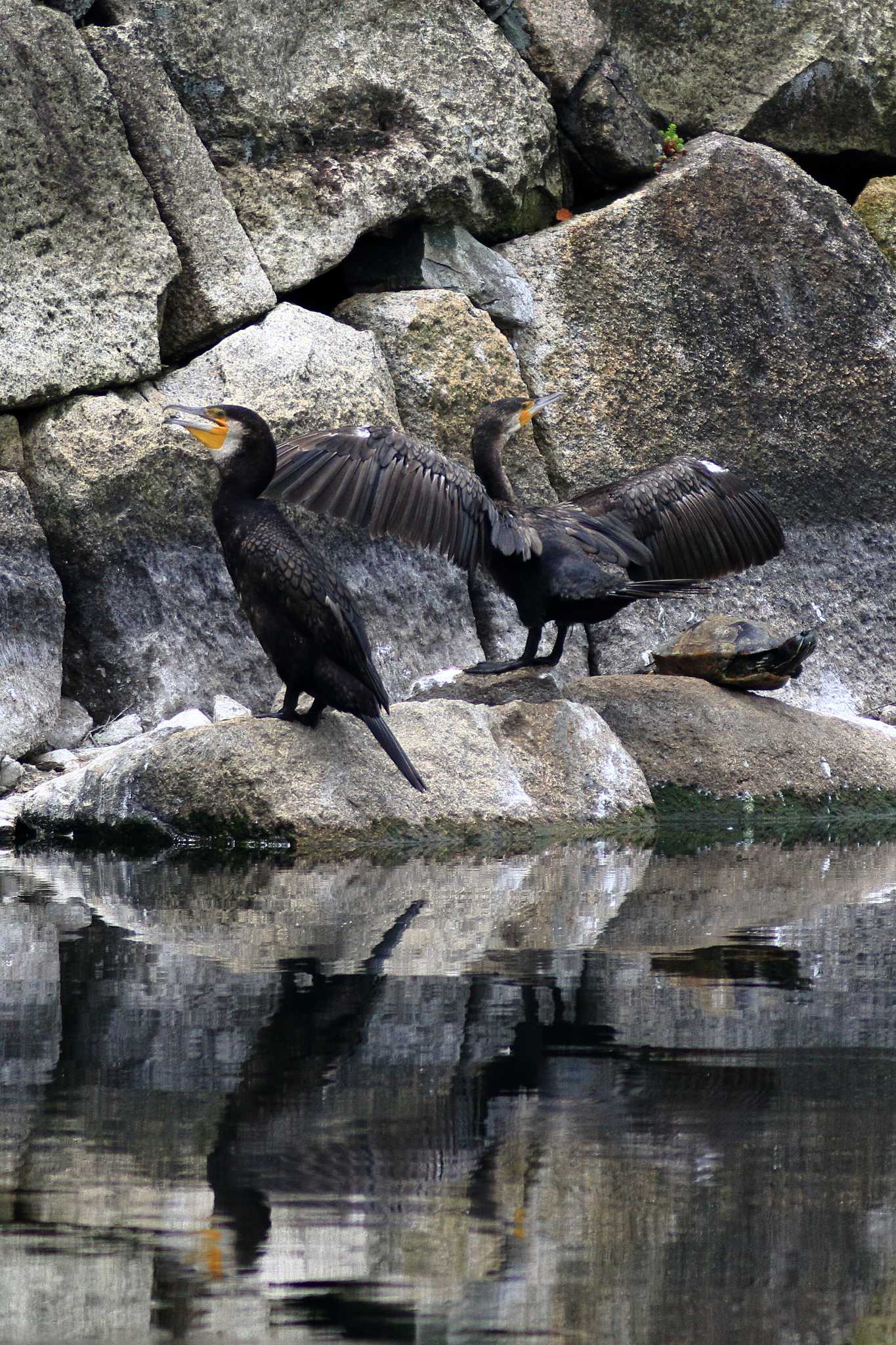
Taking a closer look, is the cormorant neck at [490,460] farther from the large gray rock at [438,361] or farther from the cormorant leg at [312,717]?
the cormorant leg at [312,717]

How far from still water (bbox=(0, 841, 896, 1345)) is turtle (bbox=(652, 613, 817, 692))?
3.53m

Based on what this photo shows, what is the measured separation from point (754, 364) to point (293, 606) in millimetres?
5582

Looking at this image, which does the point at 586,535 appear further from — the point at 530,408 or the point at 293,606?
the point at 293,606

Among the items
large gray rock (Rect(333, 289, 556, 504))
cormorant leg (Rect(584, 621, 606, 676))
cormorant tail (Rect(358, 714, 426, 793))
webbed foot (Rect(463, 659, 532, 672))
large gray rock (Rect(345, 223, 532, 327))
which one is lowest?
cormorant tail (Rect(358, 714, 426, 793))

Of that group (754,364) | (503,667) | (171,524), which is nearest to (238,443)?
(503,667)

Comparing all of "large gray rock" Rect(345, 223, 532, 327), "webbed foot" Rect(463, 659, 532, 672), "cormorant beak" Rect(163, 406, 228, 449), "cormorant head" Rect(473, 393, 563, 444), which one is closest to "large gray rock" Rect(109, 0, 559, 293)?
"large gray rock" Rect(345, 223, 532, 327)

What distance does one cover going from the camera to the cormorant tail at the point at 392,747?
23.0ft

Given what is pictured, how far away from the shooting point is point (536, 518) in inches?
334

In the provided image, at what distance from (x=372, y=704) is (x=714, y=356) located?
5391 millimetres

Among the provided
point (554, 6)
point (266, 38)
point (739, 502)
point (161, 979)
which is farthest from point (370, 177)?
point (161, 979)

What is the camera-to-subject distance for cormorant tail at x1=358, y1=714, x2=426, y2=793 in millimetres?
7020

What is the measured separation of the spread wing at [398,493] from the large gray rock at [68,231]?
82.8 inches

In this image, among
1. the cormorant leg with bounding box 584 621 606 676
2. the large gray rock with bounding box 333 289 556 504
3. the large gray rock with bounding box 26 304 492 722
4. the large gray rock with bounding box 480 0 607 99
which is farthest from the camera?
the large gray rock with bounding box 480 0 607 99

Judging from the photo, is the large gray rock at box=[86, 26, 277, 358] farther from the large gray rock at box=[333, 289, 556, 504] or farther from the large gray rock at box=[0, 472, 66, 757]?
the large gray rock at box=[0, 472, 66, 757]
